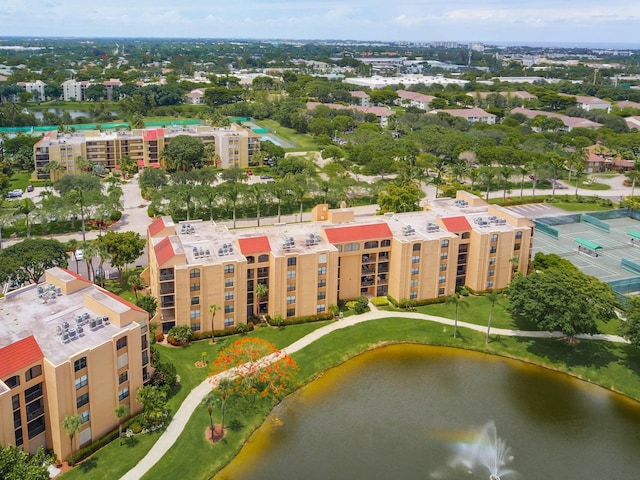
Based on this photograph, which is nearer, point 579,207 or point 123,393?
point 123,393

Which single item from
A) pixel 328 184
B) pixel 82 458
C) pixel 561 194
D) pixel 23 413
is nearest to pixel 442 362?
pixel 82 458

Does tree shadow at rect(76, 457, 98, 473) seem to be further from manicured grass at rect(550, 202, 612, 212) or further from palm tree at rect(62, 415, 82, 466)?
manicured grass at rect(550, 202, 612, 212)

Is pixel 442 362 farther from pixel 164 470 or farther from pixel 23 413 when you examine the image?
pixel 23 413

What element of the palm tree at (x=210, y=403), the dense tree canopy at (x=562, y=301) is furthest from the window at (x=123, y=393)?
the dense tree canopy at (x=562, y=301)

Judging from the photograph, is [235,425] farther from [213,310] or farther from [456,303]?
[456,303]

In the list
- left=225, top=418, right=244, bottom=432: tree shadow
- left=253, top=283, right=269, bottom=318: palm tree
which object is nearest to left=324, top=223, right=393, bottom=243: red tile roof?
left=253, top=283, right=269, bottom=318: palm tree

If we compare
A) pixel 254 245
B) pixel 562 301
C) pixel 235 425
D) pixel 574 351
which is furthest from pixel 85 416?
pixel 574 351
